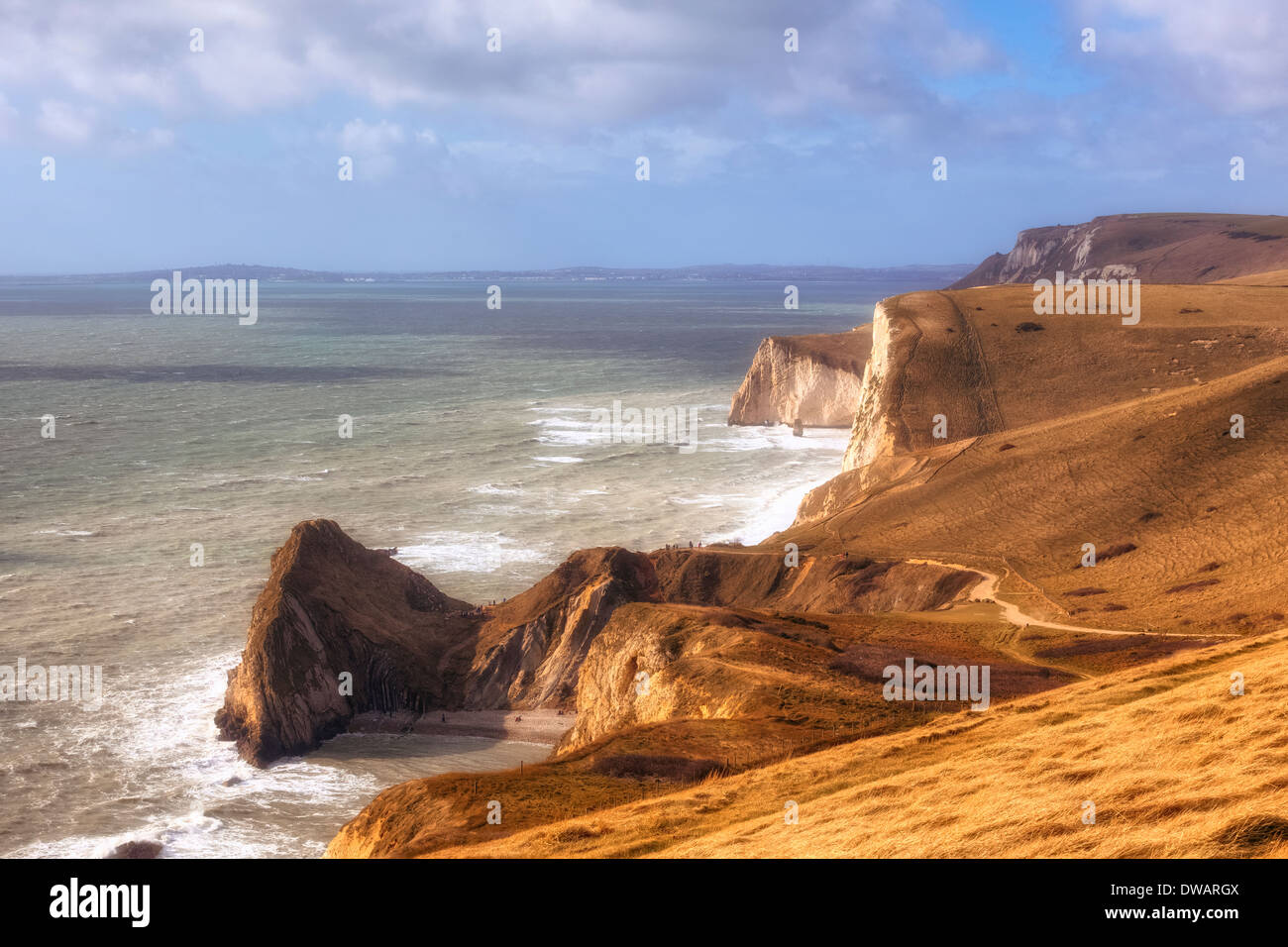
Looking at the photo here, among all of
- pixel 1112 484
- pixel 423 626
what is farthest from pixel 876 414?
pixel 423 626

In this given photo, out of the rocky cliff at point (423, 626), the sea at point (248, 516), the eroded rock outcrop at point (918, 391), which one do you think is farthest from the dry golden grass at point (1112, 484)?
the sea at point (248, 516)

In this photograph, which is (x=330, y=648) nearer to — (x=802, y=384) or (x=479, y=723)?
(x=479, y=723)

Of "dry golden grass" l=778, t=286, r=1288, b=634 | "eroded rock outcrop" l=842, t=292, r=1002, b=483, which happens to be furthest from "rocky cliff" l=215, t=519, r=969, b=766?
"eroded rock outcrop" l=842, t=292, r=1002, b=483

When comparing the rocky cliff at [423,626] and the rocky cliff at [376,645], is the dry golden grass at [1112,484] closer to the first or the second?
the rocky cliff at [423,626]

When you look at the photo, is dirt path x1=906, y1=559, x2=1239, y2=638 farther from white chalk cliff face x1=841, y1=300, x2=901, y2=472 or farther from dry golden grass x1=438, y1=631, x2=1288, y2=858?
white chalk cliff face x1=841, y1=300, x2=901, y2=472

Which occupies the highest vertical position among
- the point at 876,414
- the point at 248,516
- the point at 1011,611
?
the point at 876,414
